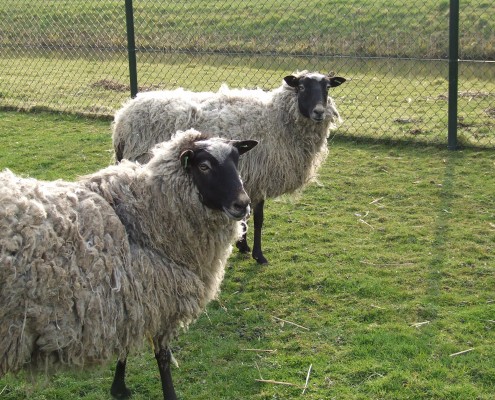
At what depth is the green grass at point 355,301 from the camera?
3887 millimetres

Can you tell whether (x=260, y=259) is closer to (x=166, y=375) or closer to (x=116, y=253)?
(x=166, y=375)

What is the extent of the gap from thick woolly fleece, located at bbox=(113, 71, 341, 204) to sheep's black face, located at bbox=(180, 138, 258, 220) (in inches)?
77.5

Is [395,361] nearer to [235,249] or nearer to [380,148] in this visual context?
[235,249]

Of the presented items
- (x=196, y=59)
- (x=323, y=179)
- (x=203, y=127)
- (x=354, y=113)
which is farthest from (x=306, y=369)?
(x=196, y=59)

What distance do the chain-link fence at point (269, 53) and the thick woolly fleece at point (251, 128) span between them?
3.11 m

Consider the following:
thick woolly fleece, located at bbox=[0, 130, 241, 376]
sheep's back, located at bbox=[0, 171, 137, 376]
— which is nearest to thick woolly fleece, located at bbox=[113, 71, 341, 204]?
thick woolly fleece, located at bbox=[0, 130, 241, 376]

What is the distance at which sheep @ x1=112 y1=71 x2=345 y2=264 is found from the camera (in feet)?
18.5

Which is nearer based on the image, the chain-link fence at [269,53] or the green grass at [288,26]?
the chain-link fence at [269,53]

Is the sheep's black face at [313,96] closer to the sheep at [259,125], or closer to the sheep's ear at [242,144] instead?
the sheep at [259,125]

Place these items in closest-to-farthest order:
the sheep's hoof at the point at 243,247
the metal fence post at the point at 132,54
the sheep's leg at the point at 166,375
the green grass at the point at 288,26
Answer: the sheep's leg at the point at 166,375 → the sheep's hoof at the point at 243,247 → the metal fence post at the point at 132,54 → the green grass at the point at 288,26

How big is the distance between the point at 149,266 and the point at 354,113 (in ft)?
21.5

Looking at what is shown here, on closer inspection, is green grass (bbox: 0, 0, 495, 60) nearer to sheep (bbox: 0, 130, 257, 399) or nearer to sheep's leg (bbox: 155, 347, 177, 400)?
sheep (bbox: 0, 130, 257, 399)

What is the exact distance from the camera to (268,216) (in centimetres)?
652

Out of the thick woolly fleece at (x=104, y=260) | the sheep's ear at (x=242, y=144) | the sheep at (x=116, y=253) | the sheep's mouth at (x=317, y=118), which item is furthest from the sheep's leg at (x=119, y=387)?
the sheep's mouth at (x=317, y=118)
